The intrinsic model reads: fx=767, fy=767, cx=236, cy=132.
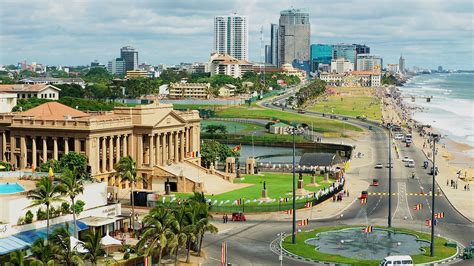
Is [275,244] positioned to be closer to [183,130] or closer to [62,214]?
[62,214]

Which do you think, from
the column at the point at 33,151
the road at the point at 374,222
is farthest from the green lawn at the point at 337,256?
the column at the point at 33,151

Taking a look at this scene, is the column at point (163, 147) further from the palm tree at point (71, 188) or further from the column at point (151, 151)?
the palm tree at point (71, 188)

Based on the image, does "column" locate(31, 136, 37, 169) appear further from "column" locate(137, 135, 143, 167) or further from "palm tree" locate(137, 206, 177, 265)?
"palm tree" locate(137, 206, 177, 265)

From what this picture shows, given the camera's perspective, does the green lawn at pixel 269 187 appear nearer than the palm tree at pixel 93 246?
No

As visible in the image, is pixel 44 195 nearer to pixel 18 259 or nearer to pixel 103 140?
pixel 18 259

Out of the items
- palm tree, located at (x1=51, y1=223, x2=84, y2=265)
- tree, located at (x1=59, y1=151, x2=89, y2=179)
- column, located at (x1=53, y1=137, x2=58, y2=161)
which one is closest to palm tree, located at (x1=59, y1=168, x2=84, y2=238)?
palm tree, located at (x1=51, y1=223, x2=84, y2=265)

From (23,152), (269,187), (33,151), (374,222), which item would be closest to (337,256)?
(374,222)
